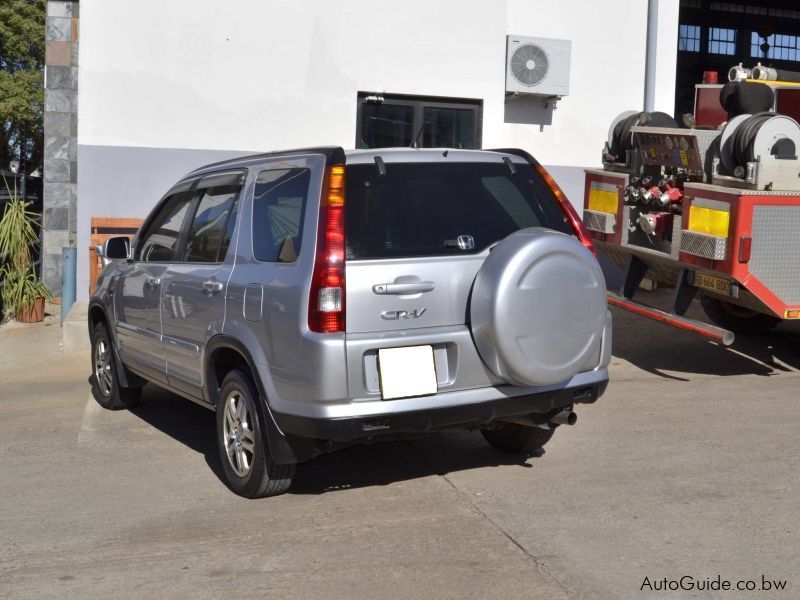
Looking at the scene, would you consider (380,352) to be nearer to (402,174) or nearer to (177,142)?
A: (402,174)

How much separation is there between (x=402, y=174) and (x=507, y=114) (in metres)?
7.91

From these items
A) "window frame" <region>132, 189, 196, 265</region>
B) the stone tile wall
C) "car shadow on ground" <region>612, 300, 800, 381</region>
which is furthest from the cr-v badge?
the stone tile wall

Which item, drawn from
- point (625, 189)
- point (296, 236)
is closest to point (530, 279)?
point (296, 236)

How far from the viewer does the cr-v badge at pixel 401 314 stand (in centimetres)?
501

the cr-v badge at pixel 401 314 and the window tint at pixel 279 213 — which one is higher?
the window tint at pixel 279 213

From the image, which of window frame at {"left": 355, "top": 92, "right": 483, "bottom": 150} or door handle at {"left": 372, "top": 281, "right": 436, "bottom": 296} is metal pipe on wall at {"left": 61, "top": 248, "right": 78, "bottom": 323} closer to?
window frame at {"left": 355, "top": 92, "right": 483, "bottom": 150}

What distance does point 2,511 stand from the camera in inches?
219

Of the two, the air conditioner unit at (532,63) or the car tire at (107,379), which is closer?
the car tire at (107,379)

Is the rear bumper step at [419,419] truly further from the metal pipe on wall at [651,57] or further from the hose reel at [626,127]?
the metal pipe on wall at [651,57]

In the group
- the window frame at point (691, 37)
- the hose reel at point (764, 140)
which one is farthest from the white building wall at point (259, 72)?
the window frame at point (691, 37)

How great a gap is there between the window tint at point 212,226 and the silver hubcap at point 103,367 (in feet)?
5.89

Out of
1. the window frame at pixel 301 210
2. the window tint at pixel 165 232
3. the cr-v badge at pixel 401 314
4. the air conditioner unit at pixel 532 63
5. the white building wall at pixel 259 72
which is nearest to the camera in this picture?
the cr-v badge at pixel 401 314

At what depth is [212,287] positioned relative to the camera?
227 inches

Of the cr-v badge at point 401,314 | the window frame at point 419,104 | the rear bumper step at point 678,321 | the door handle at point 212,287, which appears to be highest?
the window frame at point 419,104
